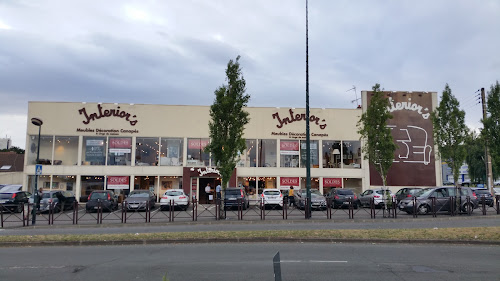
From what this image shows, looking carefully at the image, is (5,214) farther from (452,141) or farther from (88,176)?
(452,141)

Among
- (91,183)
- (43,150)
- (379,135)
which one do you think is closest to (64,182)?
(91,183)

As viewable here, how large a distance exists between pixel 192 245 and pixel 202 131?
21.4 m

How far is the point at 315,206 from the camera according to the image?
24609 mm

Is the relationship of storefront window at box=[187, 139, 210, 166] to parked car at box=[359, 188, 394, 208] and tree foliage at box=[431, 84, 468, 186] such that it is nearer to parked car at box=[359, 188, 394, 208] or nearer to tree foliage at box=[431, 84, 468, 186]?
parked car at box=[359, 188, 394, 208]

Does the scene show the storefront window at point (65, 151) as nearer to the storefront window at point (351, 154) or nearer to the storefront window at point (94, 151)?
the storefront window at point (94, 151)

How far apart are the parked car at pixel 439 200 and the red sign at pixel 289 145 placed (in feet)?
42.8

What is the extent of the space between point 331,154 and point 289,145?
391 centimetres

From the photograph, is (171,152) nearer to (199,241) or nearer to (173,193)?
(173,193)

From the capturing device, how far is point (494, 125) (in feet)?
78.3

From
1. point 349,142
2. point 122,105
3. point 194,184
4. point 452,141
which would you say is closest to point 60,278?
point 452,141

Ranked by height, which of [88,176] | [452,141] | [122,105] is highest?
[122,105]

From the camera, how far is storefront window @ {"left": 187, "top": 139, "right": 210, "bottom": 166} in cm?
3241

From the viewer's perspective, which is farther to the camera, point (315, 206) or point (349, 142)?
point (349, 142)

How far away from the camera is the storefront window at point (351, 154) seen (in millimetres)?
33781
